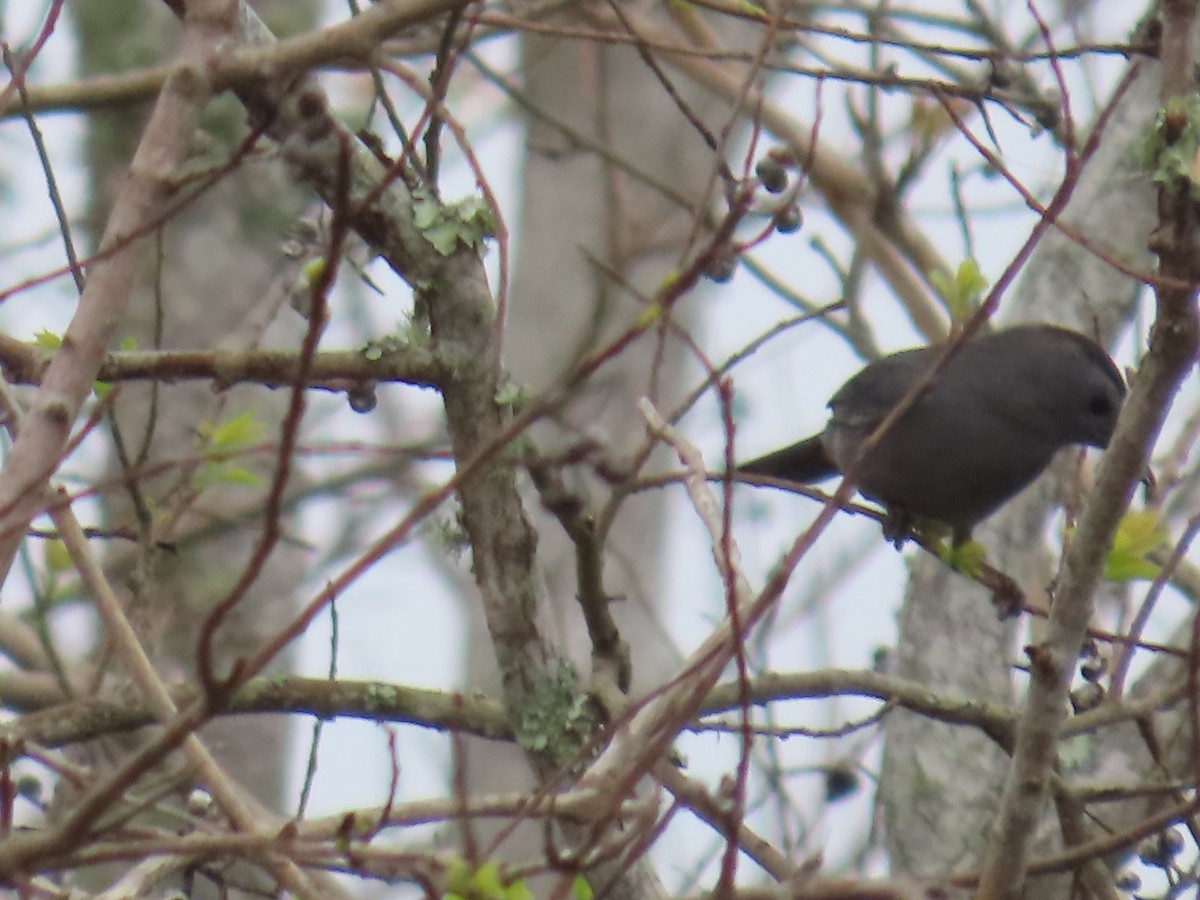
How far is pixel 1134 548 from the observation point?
11.1 ft

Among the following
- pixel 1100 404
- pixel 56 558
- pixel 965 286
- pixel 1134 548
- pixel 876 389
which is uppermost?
pixel 876 389

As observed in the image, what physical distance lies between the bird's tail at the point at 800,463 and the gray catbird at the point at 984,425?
0.36 m

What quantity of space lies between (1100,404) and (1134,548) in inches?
61.5

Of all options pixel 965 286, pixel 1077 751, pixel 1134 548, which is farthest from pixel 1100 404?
pixel 965 286

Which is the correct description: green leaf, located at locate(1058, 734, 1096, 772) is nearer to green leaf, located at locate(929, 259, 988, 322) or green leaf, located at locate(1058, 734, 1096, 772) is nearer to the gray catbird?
the gray catbird

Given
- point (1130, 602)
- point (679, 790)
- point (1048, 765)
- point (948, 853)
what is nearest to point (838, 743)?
point (1130, 602)

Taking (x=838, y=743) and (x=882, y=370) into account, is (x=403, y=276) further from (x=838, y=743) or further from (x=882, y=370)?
(x=838, y=743)

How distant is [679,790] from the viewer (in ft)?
7.34

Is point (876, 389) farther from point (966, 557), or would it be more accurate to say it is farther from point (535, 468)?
point (535, 468)

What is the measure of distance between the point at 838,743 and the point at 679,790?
6.42 metres

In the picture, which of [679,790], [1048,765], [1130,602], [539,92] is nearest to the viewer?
[679,790]

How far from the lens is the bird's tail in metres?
5.46

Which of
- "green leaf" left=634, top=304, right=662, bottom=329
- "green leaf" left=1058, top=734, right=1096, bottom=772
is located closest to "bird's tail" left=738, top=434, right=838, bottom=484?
"green leaf" left=1058, top=734, right=1096, bottom=772

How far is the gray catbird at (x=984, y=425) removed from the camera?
4.84 metres
